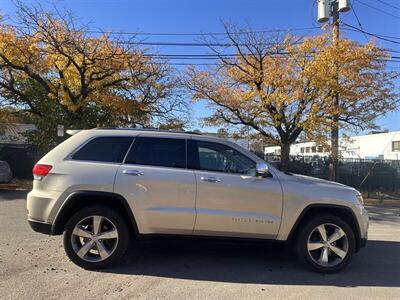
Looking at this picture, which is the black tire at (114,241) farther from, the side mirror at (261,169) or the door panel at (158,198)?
the side mirror at (261,169)

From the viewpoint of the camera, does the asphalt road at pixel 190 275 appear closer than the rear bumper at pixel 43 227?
Yes

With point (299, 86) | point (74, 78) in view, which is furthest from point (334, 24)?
point (74, 78)

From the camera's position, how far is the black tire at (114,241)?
630 cm

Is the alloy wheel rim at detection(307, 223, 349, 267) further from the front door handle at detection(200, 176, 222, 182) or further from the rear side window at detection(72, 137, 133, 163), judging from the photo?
the rear side window at detection(72, 137, 133, 163)

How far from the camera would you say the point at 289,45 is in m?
19.2

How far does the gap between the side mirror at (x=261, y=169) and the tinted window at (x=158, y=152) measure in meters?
1.01

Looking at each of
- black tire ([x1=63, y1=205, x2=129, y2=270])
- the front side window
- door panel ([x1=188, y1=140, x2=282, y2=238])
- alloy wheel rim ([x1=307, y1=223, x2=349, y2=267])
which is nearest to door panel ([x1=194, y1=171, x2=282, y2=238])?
door panel ([x1=188, y1=140, x2=282, y2=238])

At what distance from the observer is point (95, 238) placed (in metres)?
6.33

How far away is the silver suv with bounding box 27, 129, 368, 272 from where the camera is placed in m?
6.30

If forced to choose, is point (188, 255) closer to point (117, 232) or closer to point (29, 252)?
point (117, 232)

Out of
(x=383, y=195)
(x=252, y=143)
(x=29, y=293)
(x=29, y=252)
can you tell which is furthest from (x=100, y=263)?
(x=383, y=195)

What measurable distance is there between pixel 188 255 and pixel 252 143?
1625 centimetres

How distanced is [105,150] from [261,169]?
219cm

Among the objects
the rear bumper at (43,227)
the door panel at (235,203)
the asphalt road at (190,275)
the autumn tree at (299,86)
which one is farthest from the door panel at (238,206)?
the autumn tree at (299,86)
